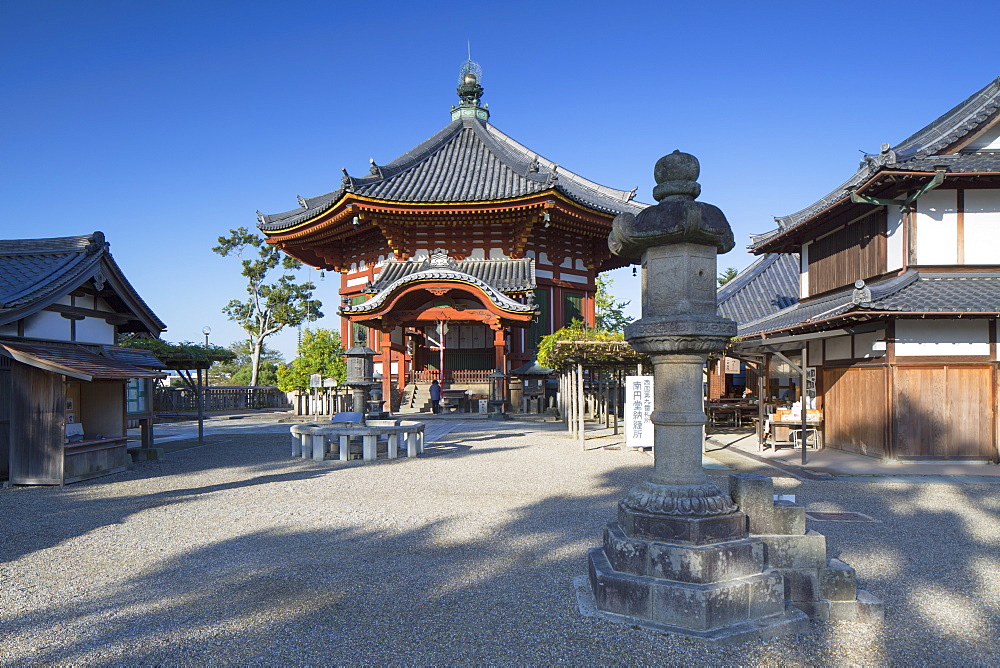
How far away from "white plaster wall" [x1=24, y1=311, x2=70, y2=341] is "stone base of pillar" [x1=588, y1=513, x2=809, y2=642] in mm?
10163

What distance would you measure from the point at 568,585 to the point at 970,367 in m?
10.2

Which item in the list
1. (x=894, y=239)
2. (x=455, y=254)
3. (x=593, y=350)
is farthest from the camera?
(x=455, y=254)

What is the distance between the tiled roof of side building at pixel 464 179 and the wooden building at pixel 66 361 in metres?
11.1

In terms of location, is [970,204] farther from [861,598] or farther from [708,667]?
[708,667]

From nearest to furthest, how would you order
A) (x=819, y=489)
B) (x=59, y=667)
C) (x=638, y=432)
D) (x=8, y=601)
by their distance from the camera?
(x=59, y=667), (x=8, y=601), (x=819, y=489), (x=638, y=432)

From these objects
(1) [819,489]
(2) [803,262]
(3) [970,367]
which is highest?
(2) [803,262]

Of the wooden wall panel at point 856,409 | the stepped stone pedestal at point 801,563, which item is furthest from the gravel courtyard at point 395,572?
the wooden wall panel at point 856,409

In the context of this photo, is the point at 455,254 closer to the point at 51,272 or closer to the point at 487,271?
the point at 487,271

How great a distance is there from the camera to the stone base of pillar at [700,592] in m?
3.94

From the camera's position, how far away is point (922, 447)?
1097 centimetres

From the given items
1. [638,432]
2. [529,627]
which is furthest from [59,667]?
[638,432]

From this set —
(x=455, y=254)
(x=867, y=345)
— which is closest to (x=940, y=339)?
(x=867, y=345)

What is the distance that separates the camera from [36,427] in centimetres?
900

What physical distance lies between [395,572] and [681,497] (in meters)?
2.47
